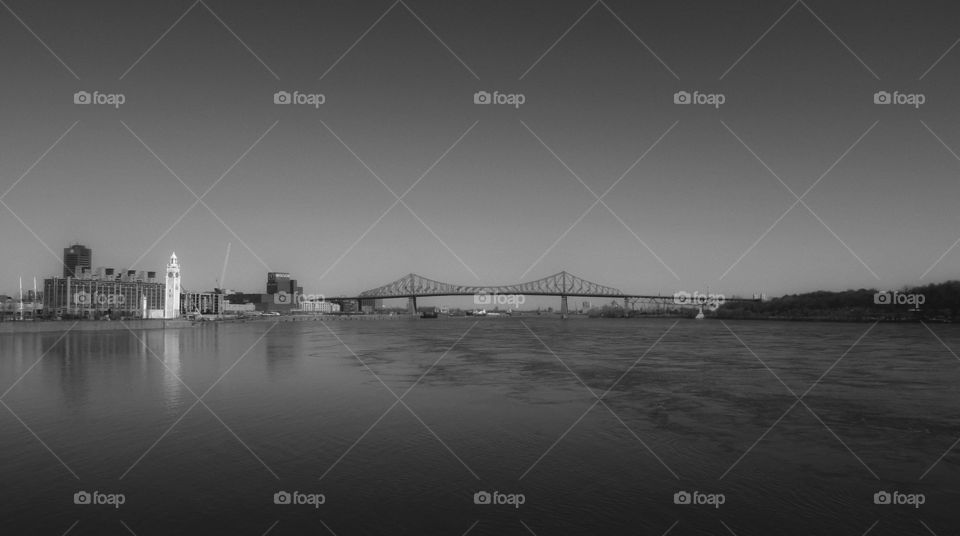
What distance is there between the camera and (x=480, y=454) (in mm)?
11258

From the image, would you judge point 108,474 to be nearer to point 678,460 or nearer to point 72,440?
point 72,440

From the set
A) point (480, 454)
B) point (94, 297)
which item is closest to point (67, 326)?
point (94, 297)

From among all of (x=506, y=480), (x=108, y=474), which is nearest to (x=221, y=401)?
(x=108, y=474)

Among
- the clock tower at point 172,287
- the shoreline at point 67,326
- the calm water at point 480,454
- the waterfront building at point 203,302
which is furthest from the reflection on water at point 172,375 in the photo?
the waterfront building at point 203,302

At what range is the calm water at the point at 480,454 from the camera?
802 cm

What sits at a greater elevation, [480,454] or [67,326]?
[480,454]

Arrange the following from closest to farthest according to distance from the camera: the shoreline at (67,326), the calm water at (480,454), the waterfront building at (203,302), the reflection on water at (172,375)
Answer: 1. the calm water at (480,454)
2. the reflection on water at (172,375)
3. the shoreline at (67,326)
4. the waterfront building at (203,302)

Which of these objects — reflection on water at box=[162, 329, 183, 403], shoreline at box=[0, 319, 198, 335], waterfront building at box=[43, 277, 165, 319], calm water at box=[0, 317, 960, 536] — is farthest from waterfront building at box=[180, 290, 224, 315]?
calm water at box=[0, 317, 960, 536]

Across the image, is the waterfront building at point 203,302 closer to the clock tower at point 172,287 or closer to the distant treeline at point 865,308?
the clock tower at point 172,287

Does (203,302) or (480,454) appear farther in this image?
(203,302)

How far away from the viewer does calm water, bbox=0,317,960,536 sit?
8023 mm

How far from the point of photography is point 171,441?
481 inches

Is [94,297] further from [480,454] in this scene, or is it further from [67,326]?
[480,454]

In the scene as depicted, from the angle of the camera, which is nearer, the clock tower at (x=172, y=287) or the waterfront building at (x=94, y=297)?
the clock tower at (x=172, y=287)
